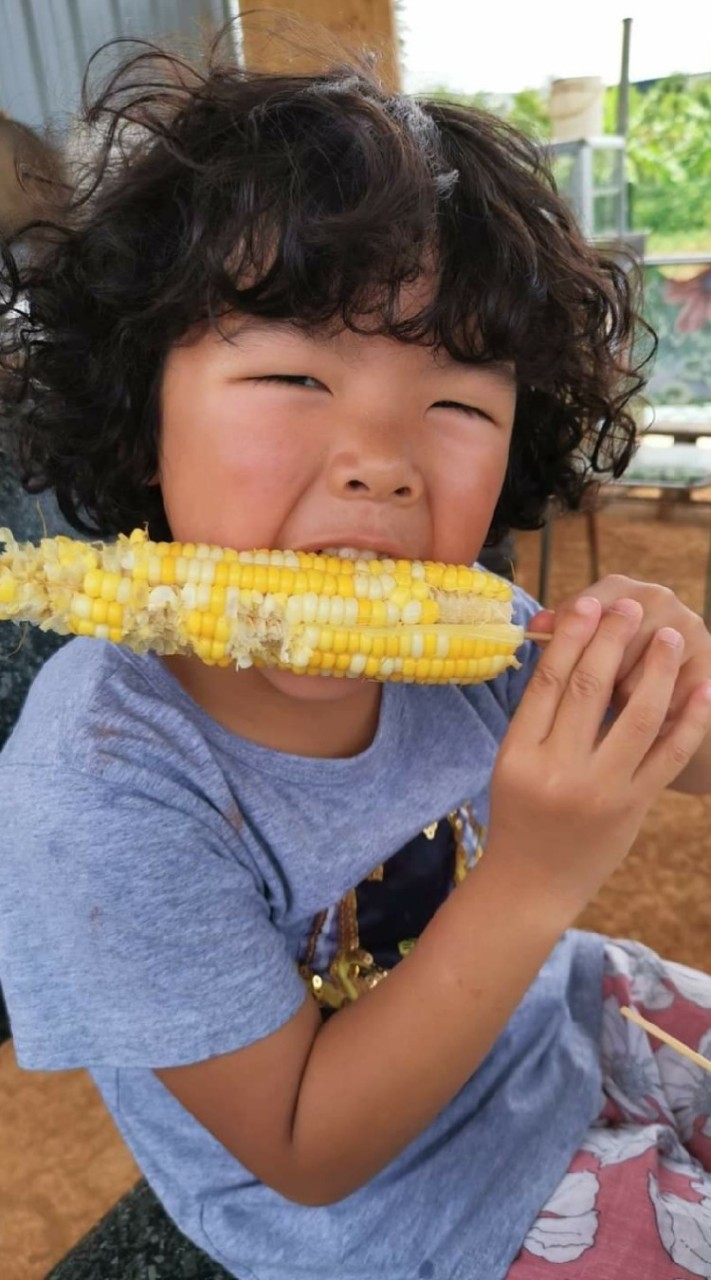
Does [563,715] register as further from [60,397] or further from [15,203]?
[15,203]

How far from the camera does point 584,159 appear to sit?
14.6 feet

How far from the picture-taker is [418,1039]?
2.52 ft

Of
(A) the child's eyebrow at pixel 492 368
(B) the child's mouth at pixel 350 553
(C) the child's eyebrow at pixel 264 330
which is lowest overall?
(B) the child's mouth at pixel 350 553

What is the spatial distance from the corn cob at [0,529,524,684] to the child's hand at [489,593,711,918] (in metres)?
0.11

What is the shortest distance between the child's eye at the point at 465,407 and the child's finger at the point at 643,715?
0.91ft

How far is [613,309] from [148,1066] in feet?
3.15

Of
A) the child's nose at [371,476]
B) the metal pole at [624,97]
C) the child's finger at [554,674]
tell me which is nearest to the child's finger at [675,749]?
the child's finger at [554,674]

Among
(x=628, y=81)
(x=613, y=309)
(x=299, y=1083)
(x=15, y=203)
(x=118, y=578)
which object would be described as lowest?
(x=299, y=1083)

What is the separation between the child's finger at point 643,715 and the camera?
78 centimetres

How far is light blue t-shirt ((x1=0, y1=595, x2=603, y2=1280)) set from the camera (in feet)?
2.43

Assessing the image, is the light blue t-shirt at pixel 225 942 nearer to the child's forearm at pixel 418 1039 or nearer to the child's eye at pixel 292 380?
the child's forearm at pixel 418 1039

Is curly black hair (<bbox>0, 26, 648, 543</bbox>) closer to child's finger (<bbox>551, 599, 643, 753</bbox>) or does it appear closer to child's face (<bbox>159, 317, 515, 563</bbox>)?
child's face (<bbox>159, 317, 515, 563</bbox>)

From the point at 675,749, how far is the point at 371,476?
0.37 metres

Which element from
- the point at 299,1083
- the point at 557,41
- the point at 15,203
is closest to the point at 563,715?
the point at 299,1083
